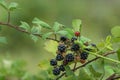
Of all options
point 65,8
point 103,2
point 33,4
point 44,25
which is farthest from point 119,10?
point 44,25

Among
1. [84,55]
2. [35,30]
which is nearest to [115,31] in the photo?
[84,55]

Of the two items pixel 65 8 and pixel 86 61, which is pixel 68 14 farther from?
pixel 86 61

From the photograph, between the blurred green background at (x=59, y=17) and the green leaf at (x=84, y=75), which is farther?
the blurred green background at (x=59, y=17)

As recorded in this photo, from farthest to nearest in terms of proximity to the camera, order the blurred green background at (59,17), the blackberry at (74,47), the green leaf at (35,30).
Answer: the blurred green background at (59,17) < the green leaf at (35,30) < the blackberry at (74,47)

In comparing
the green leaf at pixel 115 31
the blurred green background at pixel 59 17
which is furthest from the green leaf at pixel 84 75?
the blurred green background at pixel 59 17

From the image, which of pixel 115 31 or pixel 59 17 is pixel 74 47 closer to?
pixel 115 31

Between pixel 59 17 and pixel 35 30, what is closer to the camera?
pixel 35 30

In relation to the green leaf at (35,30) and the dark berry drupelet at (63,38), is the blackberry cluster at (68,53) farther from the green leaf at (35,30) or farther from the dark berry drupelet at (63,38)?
the green leaf at (35,30)
